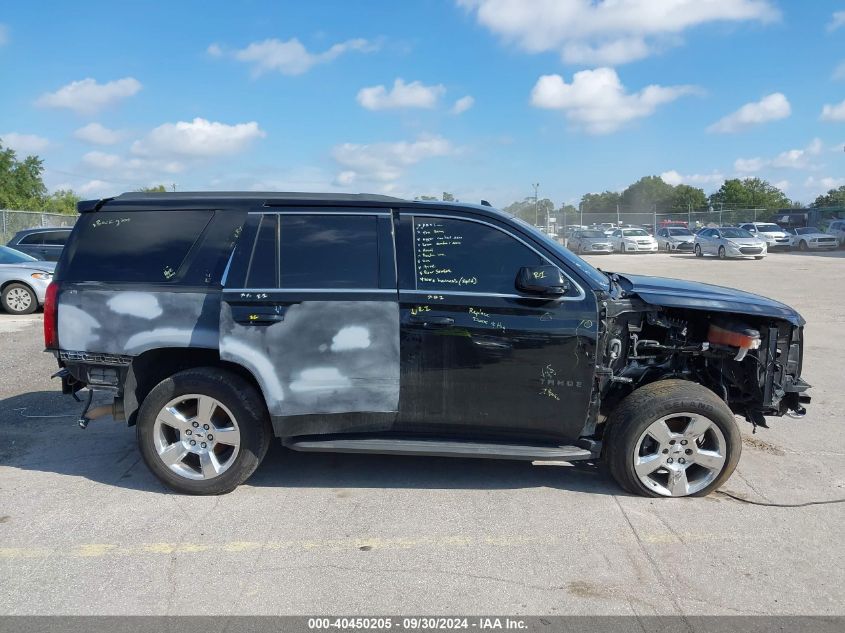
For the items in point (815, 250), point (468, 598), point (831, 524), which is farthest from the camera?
point (815, 250)

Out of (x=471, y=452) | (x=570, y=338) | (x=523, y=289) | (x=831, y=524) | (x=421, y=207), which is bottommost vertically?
(x=831, y=524)

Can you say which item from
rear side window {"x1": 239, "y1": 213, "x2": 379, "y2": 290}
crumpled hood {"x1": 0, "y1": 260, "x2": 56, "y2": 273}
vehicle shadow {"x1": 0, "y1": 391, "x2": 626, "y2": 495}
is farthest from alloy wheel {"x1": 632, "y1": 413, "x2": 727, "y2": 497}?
crumpled hood {"x1": 0, "y1": 260, "x2": 56, "y2": 273}

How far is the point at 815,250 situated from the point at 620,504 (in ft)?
121

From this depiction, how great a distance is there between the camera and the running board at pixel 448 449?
166 inches

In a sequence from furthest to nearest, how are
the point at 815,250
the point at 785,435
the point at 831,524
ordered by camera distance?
the point at 815,250
the point at 785,435
the point at 831,524

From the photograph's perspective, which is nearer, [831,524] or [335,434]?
[831,524]

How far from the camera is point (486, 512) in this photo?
13.6 ft

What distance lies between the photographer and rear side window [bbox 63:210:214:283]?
4.46 m

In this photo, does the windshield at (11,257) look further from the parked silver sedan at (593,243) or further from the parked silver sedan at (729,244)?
the parked silver sedan at (593,243)

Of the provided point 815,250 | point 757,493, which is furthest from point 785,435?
point 815,250

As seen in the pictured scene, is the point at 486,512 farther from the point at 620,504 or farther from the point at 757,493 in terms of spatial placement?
the point at 757,493


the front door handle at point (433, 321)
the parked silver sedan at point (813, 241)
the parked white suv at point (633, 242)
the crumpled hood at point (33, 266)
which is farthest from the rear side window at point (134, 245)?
the parked silver sedan at point (813, 241)

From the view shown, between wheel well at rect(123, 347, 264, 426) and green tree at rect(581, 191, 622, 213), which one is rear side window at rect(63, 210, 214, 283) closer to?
wheel well at rect(123, 347, 264, 426)

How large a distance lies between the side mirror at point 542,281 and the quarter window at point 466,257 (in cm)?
11
